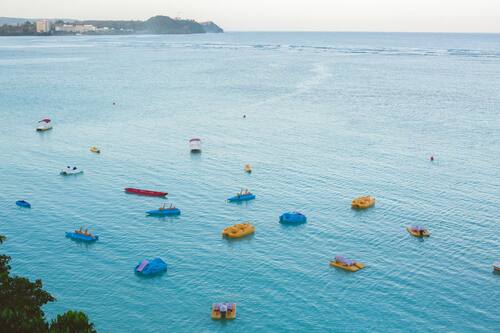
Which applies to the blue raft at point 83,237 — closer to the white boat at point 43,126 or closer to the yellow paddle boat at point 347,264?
the yellow paddle boat at point 347,264

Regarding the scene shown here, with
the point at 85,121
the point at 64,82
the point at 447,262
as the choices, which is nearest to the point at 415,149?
the point at 447,262

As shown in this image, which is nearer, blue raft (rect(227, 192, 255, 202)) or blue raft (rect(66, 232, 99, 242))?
blue raft (rect(66, 232, 99, 242))

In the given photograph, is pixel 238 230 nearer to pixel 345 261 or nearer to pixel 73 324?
pixel 345 261

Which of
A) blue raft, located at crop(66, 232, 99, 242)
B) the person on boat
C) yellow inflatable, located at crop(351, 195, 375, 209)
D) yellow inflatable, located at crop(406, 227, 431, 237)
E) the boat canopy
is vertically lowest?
blue raft, located at crop(66, 232, 99, 242)

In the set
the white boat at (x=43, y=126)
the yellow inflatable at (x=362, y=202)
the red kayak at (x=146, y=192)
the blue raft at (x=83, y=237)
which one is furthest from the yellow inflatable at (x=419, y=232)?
the white boat at (x=43, y=126)

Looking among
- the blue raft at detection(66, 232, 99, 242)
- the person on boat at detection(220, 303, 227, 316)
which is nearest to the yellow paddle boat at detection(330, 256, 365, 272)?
the person on boat at detection(220, 303, 227, 316)

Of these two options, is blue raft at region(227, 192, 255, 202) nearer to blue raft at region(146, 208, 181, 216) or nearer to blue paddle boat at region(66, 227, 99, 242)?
blue raft at region(146, 208, 181, 216)
